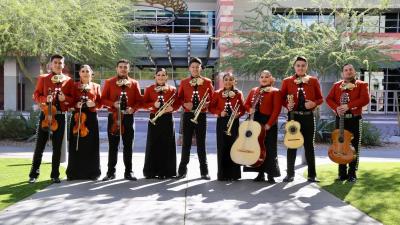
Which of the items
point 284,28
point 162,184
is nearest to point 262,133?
point 162,184

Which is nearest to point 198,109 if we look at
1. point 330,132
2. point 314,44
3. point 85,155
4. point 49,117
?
point 85,155

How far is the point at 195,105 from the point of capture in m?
8.62

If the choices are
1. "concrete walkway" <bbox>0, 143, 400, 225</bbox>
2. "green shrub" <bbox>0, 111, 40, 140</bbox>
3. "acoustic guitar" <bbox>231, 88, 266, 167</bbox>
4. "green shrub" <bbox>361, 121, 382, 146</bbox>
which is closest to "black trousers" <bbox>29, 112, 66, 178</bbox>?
"concrete walkway" <bbox>0, 143, 400, 225</bbox>

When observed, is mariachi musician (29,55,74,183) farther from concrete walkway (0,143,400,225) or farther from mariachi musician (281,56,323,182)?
mariachi musician (281,56,323,182)

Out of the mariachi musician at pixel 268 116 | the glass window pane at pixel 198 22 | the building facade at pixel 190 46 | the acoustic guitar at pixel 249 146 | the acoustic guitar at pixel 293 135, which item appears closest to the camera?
the acoustic guitar at pixel 249 146

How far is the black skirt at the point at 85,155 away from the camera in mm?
8461

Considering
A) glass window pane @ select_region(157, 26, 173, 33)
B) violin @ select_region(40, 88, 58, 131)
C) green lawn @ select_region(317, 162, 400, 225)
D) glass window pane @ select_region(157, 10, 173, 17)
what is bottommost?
green lawn @ select_region(317, 162, 400, 225)

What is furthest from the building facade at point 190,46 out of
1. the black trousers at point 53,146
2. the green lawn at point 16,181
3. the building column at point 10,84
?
the black trousers at point 53,146

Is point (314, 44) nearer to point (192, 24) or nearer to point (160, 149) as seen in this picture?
point (160, 149)

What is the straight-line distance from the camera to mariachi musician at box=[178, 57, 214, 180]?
8.59m

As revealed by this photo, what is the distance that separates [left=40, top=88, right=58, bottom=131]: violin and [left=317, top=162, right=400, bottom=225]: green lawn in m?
4.40

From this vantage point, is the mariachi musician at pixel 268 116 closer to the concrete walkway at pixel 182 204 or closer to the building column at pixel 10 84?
the concrete walkway at pixel 182 204

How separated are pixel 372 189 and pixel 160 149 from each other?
345 centimetres

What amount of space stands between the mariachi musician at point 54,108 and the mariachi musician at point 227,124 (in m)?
2.49
